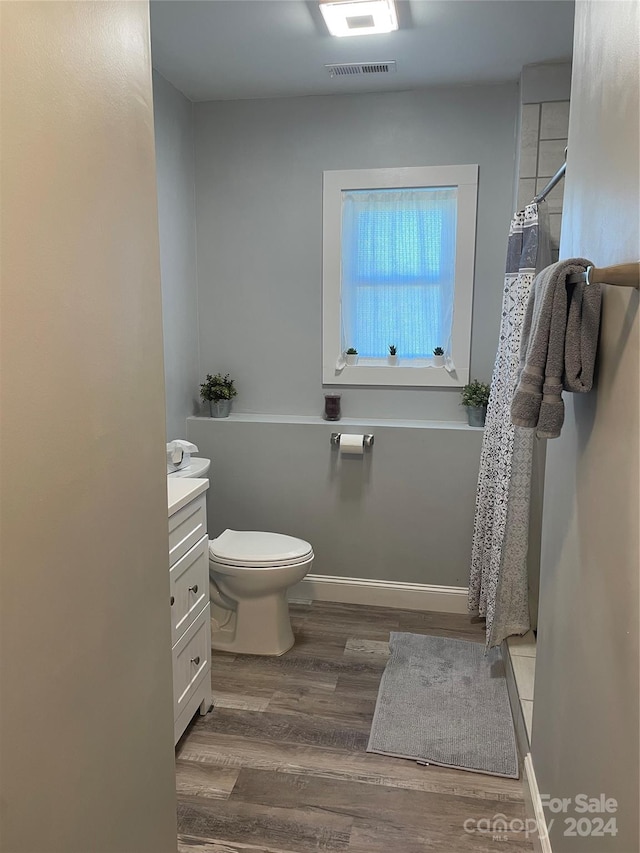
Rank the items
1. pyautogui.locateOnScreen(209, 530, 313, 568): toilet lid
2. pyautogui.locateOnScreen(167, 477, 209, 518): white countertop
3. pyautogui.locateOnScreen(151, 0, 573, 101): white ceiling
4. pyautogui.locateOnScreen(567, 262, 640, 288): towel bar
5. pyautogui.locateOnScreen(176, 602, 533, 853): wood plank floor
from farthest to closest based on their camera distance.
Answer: pyautogui.locateOnScreen(209, 530, 313, 568): toilet lid
pyautogui.locateOnScreen(151, 0, 573, 101): white ceiling
pyautogui.locateOnScreen(167, 477, 209, 518): white countertop
pyautogui.locateOnScreen(176, 602, 533, 853): wood plank floor
pyautogui.locateOnScreen(567, 262, 640, 288): towel bar

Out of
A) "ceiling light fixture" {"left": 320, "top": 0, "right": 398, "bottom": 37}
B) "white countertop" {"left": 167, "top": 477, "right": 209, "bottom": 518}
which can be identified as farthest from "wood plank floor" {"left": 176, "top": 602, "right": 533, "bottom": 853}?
"ceiling light fixture" {"left": 320, "top": 0, "right": 398, "bottom": 37}

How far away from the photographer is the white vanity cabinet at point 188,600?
2023 millimetres

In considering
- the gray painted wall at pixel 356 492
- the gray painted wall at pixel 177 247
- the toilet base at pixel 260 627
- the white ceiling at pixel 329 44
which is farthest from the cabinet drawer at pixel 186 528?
the white ceiling at pixel 329 44

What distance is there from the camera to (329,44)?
8.48ft

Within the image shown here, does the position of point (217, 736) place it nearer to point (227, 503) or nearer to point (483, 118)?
point (227, 503)

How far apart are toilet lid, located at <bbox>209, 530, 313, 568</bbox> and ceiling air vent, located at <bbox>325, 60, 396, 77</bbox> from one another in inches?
84.7

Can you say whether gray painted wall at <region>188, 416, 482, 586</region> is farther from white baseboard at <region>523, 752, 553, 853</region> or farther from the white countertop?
white baseboard at <region>523, 752, 553, 853</region>

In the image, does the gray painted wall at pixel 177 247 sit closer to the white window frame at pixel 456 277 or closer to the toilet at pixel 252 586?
the toilet at pixel 252 586

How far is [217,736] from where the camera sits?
2.22 metres

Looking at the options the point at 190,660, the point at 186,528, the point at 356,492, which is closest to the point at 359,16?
the point at 186,528

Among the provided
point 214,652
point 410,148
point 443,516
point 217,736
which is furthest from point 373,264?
point 217,736

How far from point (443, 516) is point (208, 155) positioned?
2.26 m

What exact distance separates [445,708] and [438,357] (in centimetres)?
167

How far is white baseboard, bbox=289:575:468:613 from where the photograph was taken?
319cm
